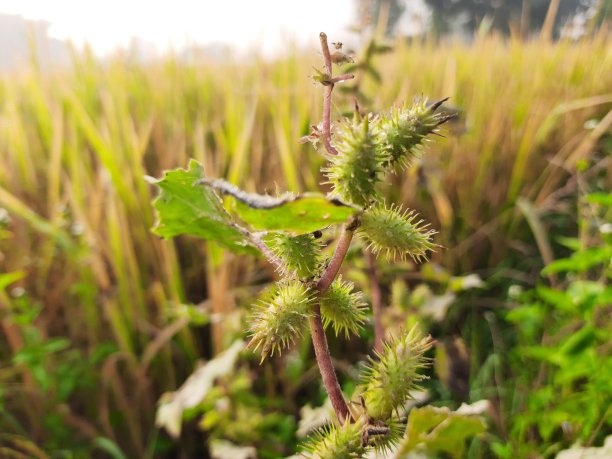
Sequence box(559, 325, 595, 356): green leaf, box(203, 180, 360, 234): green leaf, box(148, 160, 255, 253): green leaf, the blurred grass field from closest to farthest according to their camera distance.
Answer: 1. box(203, 180, 360, 234): green leaf
2. box(148, 160, 255, 253): green leaf
3. box(559, 325, 595, 356): green leaf
4. the blurred grass field

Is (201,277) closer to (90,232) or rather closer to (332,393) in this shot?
(90,232)

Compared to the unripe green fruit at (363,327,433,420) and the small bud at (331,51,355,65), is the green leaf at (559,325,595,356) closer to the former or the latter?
the unripe green fruit at (363,327,433,420)

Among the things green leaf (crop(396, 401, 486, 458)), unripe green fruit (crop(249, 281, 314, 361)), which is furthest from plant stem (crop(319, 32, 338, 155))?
green leaf (crop(396, 401, 486, 458))

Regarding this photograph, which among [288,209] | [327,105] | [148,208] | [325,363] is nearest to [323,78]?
[327,105]

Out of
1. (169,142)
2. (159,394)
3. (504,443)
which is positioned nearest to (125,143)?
(169,142)

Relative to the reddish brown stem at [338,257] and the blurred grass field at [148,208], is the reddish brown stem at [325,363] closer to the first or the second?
the reddish brown stem at [338,257]
